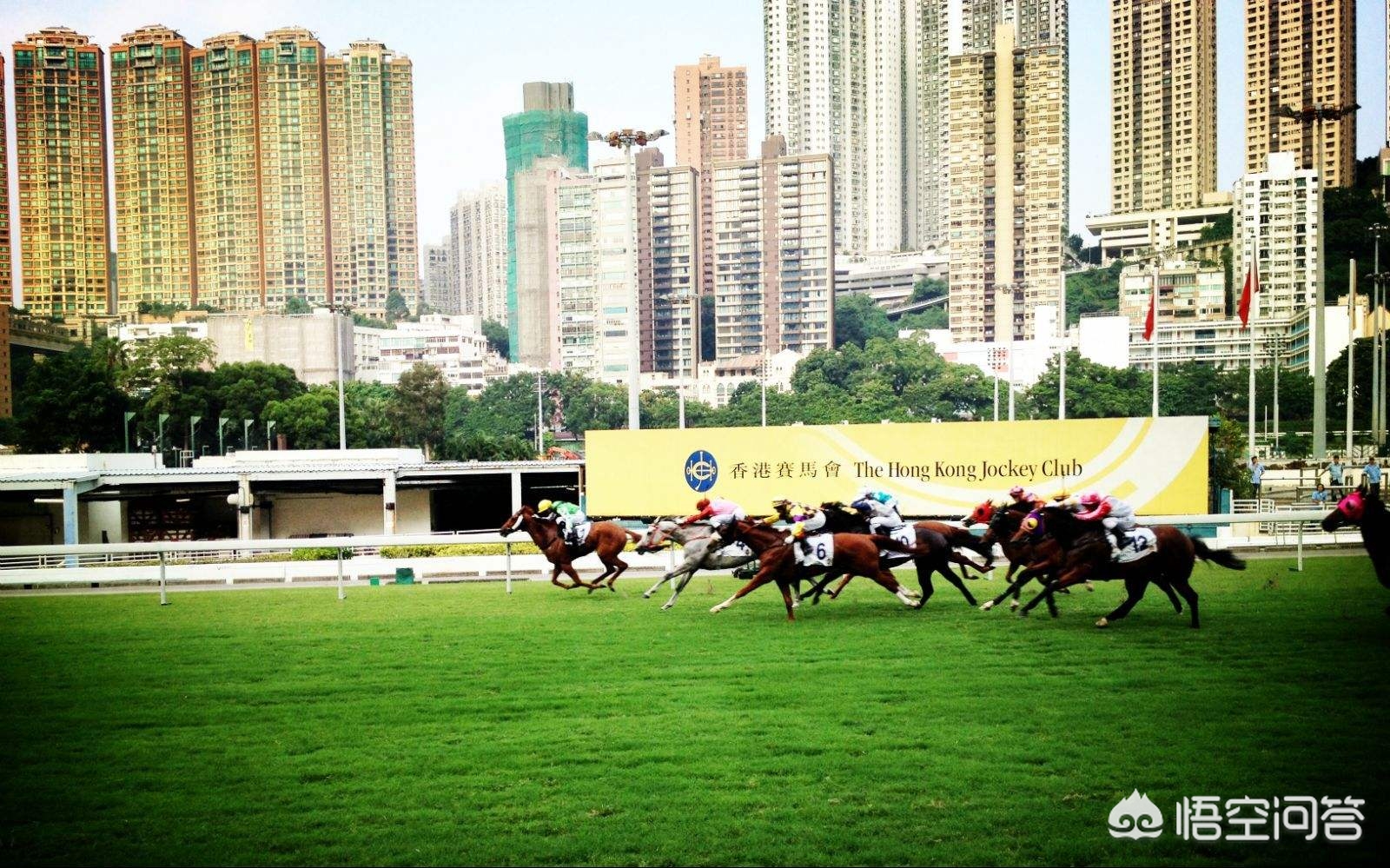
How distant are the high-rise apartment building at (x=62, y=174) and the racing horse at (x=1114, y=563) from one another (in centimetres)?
9723

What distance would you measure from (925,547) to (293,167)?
16428cm

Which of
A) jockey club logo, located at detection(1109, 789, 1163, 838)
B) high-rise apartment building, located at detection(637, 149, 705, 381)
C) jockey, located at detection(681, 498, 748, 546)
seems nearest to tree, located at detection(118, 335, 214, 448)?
jockey, located at detection(681, 498, 748, 546)

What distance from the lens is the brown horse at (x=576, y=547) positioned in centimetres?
1892

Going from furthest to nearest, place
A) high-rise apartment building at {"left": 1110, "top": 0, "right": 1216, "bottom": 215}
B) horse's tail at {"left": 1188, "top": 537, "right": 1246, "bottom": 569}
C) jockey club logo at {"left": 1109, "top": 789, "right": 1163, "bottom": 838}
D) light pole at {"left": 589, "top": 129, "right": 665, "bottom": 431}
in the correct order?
high-rise apartment building at {"left": 1110, "top": 0, "right": 1216, "bottom": 215}, light pole at {"left": 589, "top": 129, "right": 665, "bottom": 431}, horse's tail at {"left": 1188, "top": 537, "right": 1246, "bottom": 569}, jockey club logo at {"left": 1109, "top": 789, "right": 1163, "bottom": 838}

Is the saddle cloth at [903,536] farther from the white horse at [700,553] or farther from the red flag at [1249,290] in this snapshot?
the red flag at [1249,290]

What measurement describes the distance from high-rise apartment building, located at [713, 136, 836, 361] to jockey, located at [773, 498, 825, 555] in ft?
426

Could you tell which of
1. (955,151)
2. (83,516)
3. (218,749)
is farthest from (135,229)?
(218,749)

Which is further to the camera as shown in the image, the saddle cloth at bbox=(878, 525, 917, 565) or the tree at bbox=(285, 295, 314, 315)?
the tree at bbox=(285, 295, 314, 315)

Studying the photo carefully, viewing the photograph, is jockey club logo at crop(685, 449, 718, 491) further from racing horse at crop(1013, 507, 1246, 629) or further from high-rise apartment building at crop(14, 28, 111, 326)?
high-rise apartment building at crop(14, 28, 111, 326)

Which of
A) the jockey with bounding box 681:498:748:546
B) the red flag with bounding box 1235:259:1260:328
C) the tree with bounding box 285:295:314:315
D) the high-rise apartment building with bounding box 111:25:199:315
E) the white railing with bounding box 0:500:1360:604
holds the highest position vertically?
the high-rise apartment building with bounding box 111:25:199:315

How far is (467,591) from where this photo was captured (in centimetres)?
2033

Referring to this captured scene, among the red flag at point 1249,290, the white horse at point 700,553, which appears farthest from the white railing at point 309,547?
the red flag at point 1249,290

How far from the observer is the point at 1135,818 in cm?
700

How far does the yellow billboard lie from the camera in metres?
27.5
